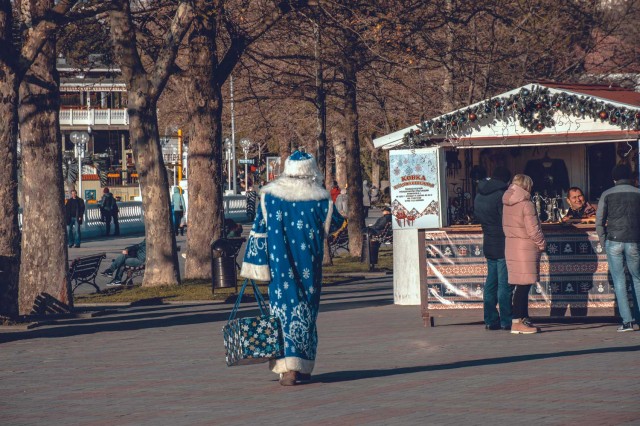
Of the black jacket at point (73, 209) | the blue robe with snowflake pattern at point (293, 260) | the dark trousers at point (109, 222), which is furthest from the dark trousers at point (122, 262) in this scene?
the dark trousers at point (109, 222)

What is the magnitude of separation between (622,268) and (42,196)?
8.51 m

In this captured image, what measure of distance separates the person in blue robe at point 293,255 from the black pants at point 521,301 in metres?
3.95

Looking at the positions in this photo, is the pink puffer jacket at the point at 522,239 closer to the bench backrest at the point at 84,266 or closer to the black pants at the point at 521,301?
the black pants at the point at 521,301

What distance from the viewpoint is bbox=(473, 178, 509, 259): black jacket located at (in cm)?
1423

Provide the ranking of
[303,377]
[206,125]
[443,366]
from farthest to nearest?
[206,125], [443,366], [303,377]

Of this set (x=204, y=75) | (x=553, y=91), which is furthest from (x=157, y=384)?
(x=204, y=75)

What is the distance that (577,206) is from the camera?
17.8m

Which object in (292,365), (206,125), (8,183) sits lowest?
(292,365)

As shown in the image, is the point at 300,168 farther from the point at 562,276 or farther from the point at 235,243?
the point at 235,243

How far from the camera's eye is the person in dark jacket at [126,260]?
2402cm

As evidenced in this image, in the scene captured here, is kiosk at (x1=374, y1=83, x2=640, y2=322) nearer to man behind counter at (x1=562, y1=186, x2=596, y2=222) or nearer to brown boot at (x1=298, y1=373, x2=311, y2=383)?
man behind counter at (x1=562, y1=186, x2=596, y2=222)

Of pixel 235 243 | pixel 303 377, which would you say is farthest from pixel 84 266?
pixel 303 377

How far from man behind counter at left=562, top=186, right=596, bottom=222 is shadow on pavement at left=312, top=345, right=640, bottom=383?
481 centimetres

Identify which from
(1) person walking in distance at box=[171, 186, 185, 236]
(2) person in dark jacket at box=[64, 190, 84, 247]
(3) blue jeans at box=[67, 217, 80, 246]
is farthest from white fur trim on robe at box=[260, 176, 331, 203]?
(1) person walking in distance at box=[171, 186, 185, 236]
